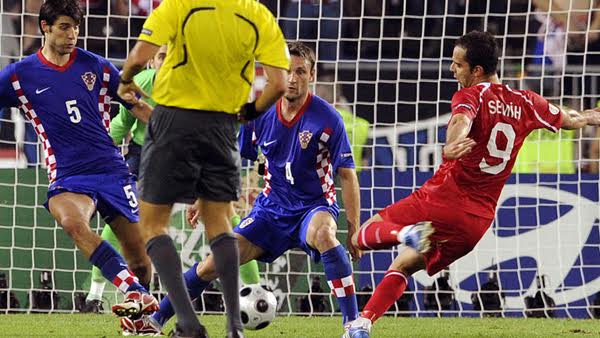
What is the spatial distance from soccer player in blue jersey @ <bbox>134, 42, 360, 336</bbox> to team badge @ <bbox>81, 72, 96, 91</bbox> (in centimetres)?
99

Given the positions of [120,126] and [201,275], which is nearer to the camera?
[201,275]

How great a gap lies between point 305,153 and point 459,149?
1.45 metres

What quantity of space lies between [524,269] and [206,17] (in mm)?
5235

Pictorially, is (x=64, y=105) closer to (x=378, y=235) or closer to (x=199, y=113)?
(x=199, y=113)

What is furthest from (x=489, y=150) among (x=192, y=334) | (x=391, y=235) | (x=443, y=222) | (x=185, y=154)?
(x=192, y=334)

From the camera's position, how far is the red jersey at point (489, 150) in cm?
672

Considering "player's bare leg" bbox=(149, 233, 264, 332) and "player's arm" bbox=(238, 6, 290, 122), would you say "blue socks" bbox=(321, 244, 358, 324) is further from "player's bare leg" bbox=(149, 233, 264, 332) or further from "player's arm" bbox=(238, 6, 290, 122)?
"player's arm" bbox=(238, 6, 290, 122)

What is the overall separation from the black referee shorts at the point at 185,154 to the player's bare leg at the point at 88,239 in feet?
4.35

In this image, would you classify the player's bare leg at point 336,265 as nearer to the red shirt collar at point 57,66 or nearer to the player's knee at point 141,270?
the player's knee at point 141,270

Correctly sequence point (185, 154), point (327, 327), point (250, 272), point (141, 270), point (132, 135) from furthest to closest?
point (132, 135)
point (327, 327)
point (250, 272)
point (141, 270)
point (185, 154)

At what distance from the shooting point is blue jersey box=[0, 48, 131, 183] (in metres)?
7.30

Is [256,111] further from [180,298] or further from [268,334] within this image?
[268,334]

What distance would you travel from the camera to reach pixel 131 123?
28.8 ft

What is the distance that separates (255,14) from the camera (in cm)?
575
